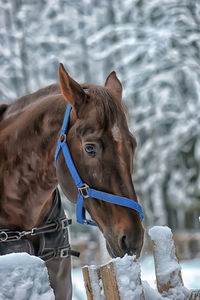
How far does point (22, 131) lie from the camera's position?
7.00 ft

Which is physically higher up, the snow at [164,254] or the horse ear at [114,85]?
the horse ear at [114,85]

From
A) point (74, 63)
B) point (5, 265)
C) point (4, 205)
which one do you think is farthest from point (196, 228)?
point (5, 265)

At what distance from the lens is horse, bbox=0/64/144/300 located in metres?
1.67

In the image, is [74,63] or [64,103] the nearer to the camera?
[64,103]

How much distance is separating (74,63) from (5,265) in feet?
26.1

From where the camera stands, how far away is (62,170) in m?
1.87

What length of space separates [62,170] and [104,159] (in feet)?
0.83

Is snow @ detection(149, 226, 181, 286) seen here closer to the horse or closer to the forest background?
the horse

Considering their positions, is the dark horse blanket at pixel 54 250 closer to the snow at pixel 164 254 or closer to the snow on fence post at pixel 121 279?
the snow at pixel 164 254

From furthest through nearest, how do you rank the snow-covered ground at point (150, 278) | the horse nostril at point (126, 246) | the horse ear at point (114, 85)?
the snow-covered ground at point (150, 278) < the horse ear at point (114, 85) < the horse nostril at point (126, 246)

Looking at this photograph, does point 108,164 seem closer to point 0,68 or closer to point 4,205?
point 4,205

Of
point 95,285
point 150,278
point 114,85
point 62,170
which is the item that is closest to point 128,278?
point 95,285

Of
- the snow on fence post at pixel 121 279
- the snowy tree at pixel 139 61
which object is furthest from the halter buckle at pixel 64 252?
the snowy tree at pixel 139 61

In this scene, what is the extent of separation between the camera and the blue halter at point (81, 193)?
1633mm
